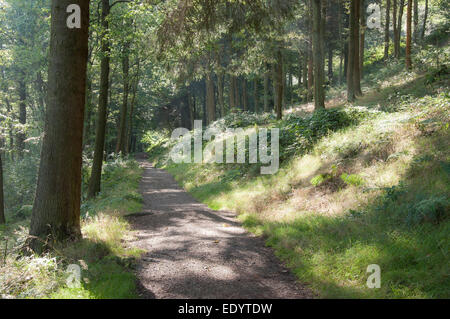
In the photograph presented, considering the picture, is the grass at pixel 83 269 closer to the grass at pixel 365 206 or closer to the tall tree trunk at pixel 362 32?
the grass at pixel 365 206

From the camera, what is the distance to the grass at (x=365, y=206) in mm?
4234

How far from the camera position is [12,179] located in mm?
22391

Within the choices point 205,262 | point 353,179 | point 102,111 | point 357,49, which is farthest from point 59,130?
point 357,49

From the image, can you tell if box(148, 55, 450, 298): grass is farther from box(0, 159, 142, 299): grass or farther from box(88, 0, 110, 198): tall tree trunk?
box(88, 0, 110, 198): tall tree trunk

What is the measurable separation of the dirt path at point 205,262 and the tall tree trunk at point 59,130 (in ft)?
5.55

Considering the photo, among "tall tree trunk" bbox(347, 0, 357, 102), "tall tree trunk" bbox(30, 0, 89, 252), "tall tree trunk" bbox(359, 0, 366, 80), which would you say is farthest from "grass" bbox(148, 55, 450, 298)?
"tall tree trunk" bbox(359, 0, 366, 80)

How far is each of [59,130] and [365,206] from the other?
5.97 m

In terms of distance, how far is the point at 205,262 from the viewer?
5.36m

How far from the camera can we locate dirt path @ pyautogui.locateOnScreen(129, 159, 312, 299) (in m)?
4.37

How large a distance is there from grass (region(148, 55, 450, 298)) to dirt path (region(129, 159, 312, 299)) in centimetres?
39

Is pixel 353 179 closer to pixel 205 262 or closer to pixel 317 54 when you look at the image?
pixel 205 262

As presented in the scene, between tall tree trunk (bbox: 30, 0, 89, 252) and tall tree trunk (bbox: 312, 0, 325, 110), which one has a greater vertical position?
tall tree trunk (bbox: 312, 0, 325, 110)
